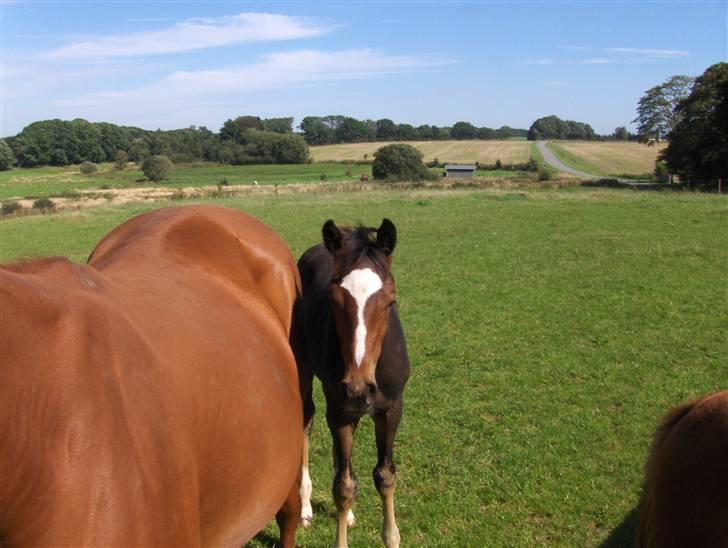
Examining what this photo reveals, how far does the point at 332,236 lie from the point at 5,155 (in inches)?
2010

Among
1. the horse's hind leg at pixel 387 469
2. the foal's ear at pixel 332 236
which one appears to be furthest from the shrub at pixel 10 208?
the horse's hind leg at pixel 387 469

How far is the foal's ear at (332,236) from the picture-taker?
3.65m

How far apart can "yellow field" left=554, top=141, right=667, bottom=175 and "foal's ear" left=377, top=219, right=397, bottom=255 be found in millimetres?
59142

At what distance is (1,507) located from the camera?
129 centimetres

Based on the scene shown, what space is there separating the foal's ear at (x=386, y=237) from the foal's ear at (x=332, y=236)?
25 centimetres

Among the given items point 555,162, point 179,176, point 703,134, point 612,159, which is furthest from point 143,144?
point 703,134

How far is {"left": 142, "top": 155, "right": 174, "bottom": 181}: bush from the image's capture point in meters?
57.6

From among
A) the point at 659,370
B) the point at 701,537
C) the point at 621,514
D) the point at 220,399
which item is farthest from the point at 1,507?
the point at 659,370

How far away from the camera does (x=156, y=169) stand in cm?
5766

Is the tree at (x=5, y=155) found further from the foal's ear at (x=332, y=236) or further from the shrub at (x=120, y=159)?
the foal's ear at (x=332, y=236)

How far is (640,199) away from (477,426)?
910 inches

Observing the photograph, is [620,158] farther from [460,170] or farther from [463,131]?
[463,131]

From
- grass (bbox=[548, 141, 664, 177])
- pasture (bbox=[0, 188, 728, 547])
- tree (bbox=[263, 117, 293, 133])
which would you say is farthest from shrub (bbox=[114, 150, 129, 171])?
pasture (bbox=[0, 188, 728, 547])

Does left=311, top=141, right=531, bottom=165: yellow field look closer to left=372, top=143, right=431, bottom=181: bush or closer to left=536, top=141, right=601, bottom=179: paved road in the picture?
left=536, top=141, right=601, bottom=179: paved road
